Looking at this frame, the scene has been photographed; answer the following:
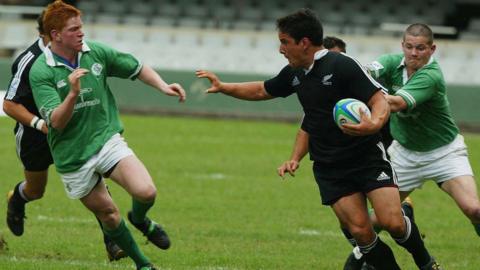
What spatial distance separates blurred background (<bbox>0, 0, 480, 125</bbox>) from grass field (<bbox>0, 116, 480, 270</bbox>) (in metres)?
5.43

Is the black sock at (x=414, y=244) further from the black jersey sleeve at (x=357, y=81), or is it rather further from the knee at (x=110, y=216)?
the knee at (x=110, y=216)

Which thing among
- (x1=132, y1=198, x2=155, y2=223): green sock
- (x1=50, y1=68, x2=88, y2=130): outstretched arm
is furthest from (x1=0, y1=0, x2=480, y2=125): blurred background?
(x1=50, y1=68, x2=88, y2=130): outstretched arm

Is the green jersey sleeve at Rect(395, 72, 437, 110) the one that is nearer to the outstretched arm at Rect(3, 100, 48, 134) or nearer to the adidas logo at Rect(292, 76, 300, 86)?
the adidas logo at Rect(292, 76, 300, 86)

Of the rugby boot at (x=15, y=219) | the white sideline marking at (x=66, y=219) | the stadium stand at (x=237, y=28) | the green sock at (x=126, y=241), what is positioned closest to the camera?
the green sock at (x=126, y=241)

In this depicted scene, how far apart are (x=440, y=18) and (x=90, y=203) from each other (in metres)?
27.2

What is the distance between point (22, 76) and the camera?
8.77 m

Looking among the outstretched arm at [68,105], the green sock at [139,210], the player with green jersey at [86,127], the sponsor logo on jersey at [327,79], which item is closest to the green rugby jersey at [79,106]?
the player with green jersey at [86,127]

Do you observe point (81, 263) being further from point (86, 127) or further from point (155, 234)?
point (86, 127)

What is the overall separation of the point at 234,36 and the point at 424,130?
20953 mm

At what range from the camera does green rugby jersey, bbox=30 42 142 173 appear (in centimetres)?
773

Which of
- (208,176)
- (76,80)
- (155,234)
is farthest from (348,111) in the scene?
(208,176)

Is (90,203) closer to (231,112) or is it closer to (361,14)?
(231,112)

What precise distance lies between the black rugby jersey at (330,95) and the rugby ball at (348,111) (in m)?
0.24

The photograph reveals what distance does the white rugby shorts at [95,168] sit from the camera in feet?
25.6
